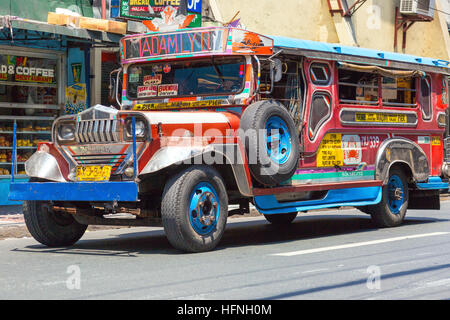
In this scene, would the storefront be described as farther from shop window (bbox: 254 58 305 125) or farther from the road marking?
the road marking

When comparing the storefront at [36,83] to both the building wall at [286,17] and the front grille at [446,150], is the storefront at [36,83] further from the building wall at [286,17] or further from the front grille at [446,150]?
the front grille at [446,150]

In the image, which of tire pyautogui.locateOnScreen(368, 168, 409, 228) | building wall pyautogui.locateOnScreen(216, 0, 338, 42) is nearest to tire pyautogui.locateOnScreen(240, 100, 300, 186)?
tire pyautogui.locateOnScreen(368, 168, 409, 228)

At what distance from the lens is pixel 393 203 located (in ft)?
41.8

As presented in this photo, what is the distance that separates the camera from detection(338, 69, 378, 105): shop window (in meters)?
11.7

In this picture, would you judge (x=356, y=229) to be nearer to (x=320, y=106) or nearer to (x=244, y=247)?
(x=320, y=106)

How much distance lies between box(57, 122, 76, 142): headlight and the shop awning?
4681mm

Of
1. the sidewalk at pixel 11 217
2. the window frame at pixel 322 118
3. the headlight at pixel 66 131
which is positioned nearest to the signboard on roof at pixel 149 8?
the sidewalk at pixel 11 217

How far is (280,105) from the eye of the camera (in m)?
10.3

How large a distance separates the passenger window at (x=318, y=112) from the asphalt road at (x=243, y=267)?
153 cm

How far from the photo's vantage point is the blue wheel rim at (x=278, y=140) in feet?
32.9

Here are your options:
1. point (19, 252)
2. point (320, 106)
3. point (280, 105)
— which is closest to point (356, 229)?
point (320, 106)

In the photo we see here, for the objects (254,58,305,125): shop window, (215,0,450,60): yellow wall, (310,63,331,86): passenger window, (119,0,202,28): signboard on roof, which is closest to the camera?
(254,58,305,125): shop window

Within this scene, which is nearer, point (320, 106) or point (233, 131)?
point (233, 131)

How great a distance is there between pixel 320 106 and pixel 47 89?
7763 mm
